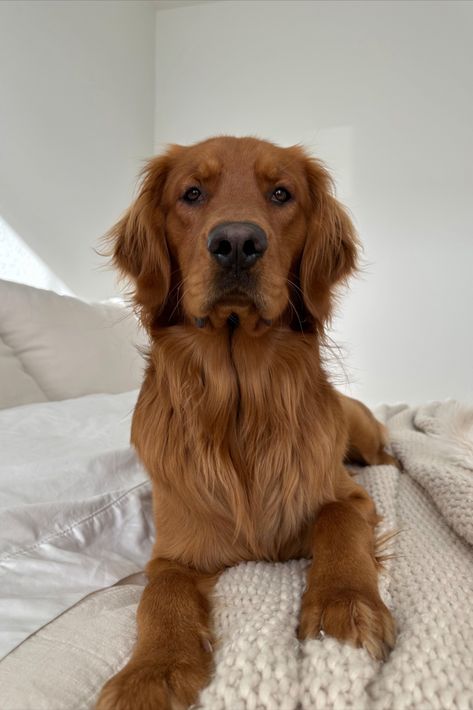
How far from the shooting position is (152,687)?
2.17 feet

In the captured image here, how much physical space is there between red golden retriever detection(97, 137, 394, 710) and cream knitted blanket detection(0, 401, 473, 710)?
51mm

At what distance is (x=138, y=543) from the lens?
3.88 feet

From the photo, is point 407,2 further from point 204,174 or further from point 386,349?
point 204,174

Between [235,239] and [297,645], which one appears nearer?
[297,645]

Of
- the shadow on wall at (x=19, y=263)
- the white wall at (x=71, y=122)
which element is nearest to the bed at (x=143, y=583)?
the shadow on wall at (x=19, y=263)

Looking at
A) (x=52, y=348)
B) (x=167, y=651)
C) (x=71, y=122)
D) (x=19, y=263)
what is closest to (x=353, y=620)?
(x=167, y=651)

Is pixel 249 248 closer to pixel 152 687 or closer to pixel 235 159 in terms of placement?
pixel 235 159

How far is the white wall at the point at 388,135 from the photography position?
14.1 ft

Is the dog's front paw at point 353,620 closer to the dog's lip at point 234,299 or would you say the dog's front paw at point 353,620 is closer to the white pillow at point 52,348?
the dog's lip at point 234,299

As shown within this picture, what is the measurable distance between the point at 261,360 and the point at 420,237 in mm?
3604

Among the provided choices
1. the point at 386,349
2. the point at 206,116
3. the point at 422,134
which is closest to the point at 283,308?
the point at 386,349

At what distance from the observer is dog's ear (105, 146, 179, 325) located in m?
1.28

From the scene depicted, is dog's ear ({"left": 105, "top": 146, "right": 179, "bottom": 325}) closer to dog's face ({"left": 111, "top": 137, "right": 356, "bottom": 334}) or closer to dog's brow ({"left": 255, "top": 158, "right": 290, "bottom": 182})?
dog's face ({"left": 111, "top": 137, "right": 356, "bottom": 334})

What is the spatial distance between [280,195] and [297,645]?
3.04ft
